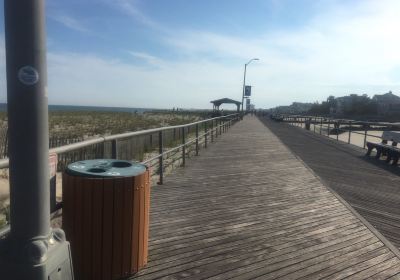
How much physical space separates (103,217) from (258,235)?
206cm

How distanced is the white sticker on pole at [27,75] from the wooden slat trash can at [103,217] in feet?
3.51

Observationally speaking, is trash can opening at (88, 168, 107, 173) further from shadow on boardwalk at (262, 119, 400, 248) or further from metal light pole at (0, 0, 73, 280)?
shadow on boardwalk at (262, 119, 400, 248)

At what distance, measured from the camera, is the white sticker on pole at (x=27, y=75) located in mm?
2176

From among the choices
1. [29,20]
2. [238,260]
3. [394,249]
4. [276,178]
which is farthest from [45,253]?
[276,178]

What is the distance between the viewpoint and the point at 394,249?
431cm

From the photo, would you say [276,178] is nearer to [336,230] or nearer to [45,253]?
[336,230]

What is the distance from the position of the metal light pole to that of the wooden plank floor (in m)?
1.35

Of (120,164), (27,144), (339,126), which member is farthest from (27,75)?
(339,126)

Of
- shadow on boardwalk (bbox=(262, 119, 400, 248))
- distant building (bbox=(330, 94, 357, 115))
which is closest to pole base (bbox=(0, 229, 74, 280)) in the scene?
shadow on boardwalk (bbox=(262, 119, 400, 248))

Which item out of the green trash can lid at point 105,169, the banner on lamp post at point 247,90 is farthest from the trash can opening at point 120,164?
the banner on lamp post at point 247,90

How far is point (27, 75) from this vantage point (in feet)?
7.14

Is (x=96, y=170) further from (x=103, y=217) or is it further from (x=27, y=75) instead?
(x=27, y=75)

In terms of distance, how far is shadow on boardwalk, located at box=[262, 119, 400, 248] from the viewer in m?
5.58

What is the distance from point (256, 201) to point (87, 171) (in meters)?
3.48
